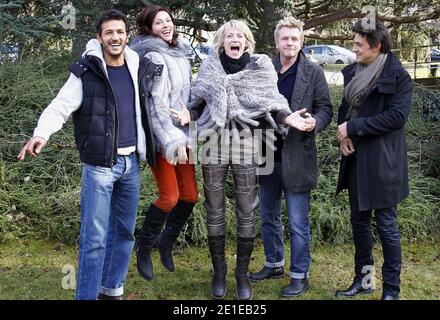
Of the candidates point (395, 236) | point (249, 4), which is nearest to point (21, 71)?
point (249, 4)

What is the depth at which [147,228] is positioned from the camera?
12.4ft

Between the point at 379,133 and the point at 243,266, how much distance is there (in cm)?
128

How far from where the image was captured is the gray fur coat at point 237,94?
3477 mm

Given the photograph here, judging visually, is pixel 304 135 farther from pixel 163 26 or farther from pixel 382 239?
pixel 163 26

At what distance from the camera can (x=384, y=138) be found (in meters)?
3.59

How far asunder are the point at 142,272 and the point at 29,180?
2285 millimetres

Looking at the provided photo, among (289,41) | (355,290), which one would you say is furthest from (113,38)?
(355,290)

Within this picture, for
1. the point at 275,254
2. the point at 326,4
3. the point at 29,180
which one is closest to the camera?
the point at 275,254

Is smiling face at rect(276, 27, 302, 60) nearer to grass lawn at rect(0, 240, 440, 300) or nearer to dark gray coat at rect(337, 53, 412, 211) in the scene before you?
dark gray coat at rect(337, 53, 412, 211)

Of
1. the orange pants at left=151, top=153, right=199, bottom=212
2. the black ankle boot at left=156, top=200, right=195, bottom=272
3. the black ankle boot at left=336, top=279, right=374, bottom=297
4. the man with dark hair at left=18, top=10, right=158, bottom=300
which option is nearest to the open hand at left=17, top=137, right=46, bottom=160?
the man with dark hair at left=18, top=10, right=158, bottom=300

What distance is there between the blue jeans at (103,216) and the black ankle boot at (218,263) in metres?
0.56

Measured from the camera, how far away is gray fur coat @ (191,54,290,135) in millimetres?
3477

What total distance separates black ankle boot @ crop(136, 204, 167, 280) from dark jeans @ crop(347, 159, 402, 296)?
1.34m

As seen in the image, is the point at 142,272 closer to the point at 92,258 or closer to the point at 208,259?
the point at 92,258
